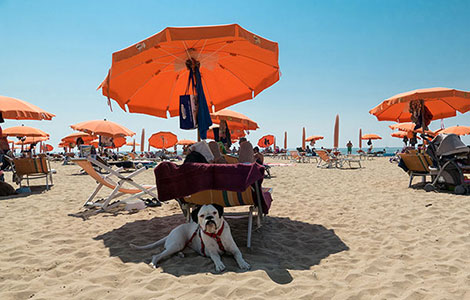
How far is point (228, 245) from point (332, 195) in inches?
155

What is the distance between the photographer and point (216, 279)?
214cm

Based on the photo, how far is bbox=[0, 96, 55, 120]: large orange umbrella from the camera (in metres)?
5.61

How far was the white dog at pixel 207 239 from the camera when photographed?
2330mm

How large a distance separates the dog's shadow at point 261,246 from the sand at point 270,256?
0.4 inches

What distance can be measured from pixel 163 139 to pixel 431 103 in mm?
15184

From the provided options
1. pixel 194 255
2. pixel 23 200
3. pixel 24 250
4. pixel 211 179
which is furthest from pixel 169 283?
pixel 23 200

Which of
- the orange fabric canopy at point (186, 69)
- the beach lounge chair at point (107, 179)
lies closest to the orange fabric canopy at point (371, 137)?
the orange fabric canopy at point (186, 69)

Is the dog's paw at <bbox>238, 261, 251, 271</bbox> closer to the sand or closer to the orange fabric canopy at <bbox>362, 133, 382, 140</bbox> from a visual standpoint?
the sand

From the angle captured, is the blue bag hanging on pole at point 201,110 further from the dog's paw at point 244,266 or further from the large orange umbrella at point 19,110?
the large orange umbrella at point 19,110

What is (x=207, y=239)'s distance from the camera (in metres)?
2.50

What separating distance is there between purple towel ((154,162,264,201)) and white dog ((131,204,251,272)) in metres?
0.23

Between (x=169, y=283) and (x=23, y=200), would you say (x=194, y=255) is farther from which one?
(x=23, y=200)

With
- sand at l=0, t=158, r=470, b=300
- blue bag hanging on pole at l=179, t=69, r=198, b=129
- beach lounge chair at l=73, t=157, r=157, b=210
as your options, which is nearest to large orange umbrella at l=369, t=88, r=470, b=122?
sand at l=0, t=158, r=470, b=300

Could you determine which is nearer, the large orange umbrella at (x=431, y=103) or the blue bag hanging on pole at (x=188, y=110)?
the blue bag hanging on pole at (x=188, y=110)
